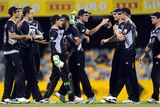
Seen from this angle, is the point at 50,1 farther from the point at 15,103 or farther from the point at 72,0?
the point at 15,103

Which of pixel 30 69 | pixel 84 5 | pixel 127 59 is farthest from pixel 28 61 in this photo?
pixel 84 5

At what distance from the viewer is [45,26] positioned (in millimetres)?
22000

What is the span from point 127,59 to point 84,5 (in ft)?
14.3

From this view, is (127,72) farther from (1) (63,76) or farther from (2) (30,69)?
(2) (30,69)

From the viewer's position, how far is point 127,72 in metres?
17.0

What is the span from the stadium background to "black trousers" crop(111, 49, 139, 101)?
4007mm

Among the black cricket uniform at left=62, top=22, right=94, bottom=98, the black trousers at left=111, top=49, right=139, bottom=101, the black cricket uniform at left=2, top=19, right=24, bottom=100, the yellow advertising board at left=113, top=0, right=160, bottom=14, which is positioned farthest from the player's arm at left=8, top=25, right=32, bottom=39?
the yellow advertising board at left=113, top=0, right=160, bottom=14

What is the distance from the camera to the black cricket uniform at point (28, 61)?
1703 centimetres

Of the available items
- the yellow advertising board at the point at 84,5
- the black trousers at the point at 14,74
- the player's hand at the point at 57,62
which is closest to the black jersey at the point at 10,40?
the black trousers at the point at 14,74

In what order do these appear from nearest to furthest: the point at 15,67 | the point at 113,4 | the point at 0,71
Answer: the point at 15,67 < the point at 113,4 < the point at 0,71

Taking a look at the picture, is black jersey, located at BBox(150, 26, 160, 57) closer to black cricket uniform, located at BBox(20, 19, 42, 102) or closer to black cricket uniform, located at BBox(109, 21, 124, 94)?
black cricket uniform, located at BBox(109, 21, 124, 94)

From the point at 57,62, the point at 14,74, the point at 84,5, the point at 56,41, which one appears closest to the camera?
the point at 57,62

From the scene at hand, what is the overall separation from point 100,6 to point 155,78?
4.21 meters

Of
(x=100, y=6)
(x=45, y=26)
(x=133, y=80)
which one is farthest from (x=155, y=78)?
(x=45, y=26)
